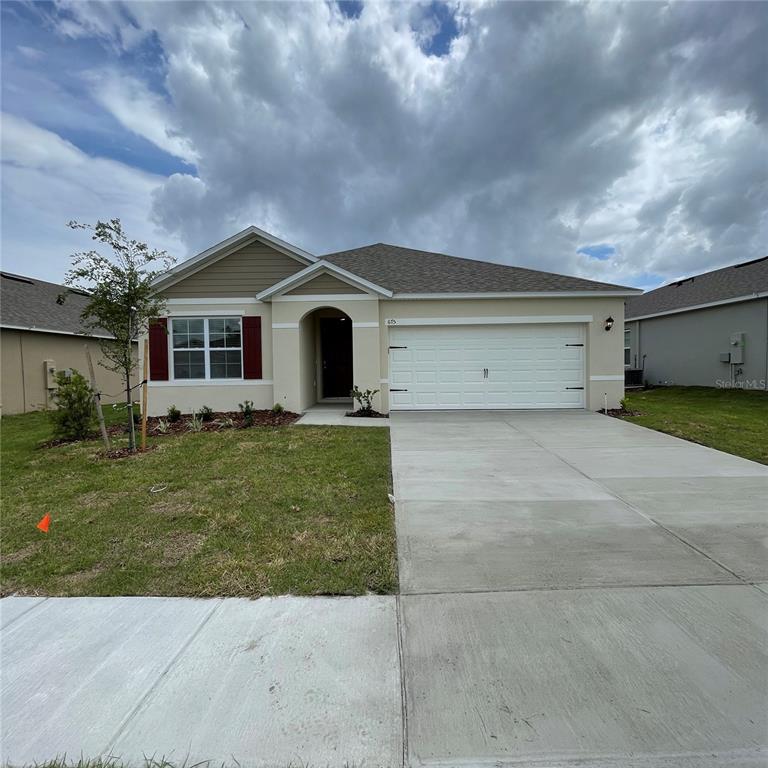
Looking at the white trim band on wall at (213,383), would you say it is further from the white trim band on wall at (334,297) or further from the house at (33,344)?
the house at (33,344)

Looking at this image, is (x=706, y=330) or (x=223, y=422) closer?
(x=223, y=422)

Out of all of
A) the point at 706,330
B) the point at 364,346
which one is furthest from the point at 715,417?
the point at 706,330

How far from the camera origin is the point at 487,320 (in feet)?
39.5

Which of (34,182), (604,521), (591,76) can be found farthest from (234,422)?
(591,76)

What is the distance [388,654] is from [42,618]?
232cm

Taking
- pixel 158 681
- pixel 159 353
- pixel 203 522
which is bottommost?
pixel 158 681

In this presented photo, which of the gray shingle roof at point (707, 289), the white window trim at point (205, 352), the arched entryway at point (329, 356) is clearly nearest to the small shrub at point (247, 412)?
the white window trim at point (205, 352)

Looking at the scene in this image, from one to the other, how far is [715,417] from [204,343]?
13417mm

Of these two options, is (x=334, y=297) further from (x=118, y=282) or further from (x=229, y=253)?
(x=118, y=282)

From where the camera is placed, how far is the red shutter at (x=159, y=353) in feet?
39.5

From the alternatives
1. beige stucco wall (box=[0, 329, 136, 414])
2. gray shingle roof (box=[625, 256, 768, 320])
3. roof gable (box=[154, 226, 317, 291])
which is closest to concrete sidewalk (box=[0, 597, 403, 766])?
roof gable (box=[154, 226, 317, 291])

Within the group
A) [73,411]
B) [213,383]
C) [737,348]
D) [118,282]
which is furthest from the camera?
[737,348]

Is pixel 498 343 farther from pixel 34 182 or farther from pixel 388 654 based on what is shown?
pixel 34 182

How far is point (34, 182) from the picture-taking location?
1124cm
